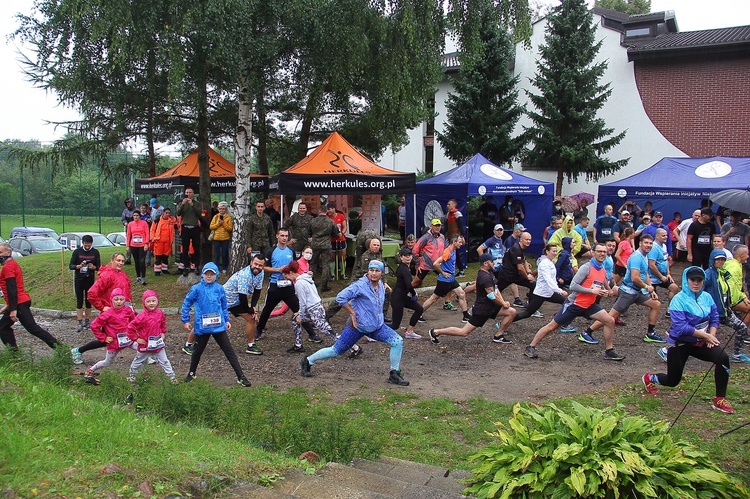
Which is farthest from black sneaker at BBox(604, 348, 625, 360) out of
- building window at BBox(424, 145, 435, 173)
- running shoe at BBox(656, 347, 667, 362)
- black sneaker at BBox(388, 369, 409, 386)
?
building window at BBox(424, 145, 435, 173)

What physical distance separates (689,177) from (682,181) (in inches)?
14.0

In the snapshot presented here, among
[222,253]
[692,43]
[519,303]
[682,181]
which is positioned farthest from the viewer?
[692,43]

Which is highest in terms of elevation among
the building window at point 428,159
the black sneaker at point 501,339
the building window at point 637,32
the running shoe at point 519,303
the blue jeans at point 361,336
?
the building window at point 637,32

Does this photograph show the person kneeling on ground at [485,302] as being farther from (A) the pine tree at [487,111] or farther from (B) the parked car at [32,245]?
(B) the parked car at [32,245]

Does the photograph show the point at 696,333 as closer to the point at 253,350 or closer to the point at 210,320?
the point at 210,320

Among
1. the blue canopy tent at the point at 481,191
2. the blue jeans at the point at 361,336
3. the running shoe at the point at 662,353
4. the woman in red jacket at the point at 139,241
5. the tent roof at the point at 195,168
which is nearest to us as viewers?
the blue jeans at the point at 361,336

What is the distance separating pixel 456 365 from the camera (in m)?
9.63

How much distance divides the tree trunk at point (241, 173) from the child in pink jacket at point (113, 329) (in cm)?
609

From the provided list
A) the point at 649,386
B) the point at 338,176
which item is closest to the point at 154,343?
the point at 649,386

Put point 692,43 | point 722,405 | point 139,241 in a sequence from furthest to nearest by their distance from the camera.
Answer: point 692,43 → point 139,241 → point 722,405

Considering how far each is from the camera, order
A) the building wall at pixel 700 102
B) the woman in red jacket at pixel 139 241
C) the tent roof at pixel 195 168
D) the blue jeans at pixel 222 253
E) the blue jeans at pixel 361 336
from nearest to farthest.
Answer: the blue jeans at pixel 361 336, the woman in red jacket at pixel 139 241, the blue jeans at pixel 222 253, the tent roof at pixel 195 168, the building wall at pixel 700 102

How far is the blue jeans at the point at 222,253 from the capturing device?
1619 cm

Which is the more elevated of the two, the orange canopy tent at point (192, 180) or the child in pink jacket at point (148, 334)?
the orange canopy tent at point (192, 180)

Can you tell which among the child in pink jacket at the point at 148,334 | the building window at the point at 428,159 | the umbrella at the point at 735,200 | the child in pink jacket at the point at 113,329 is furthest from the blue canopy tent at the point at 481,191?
the building window at the point at 428,159
